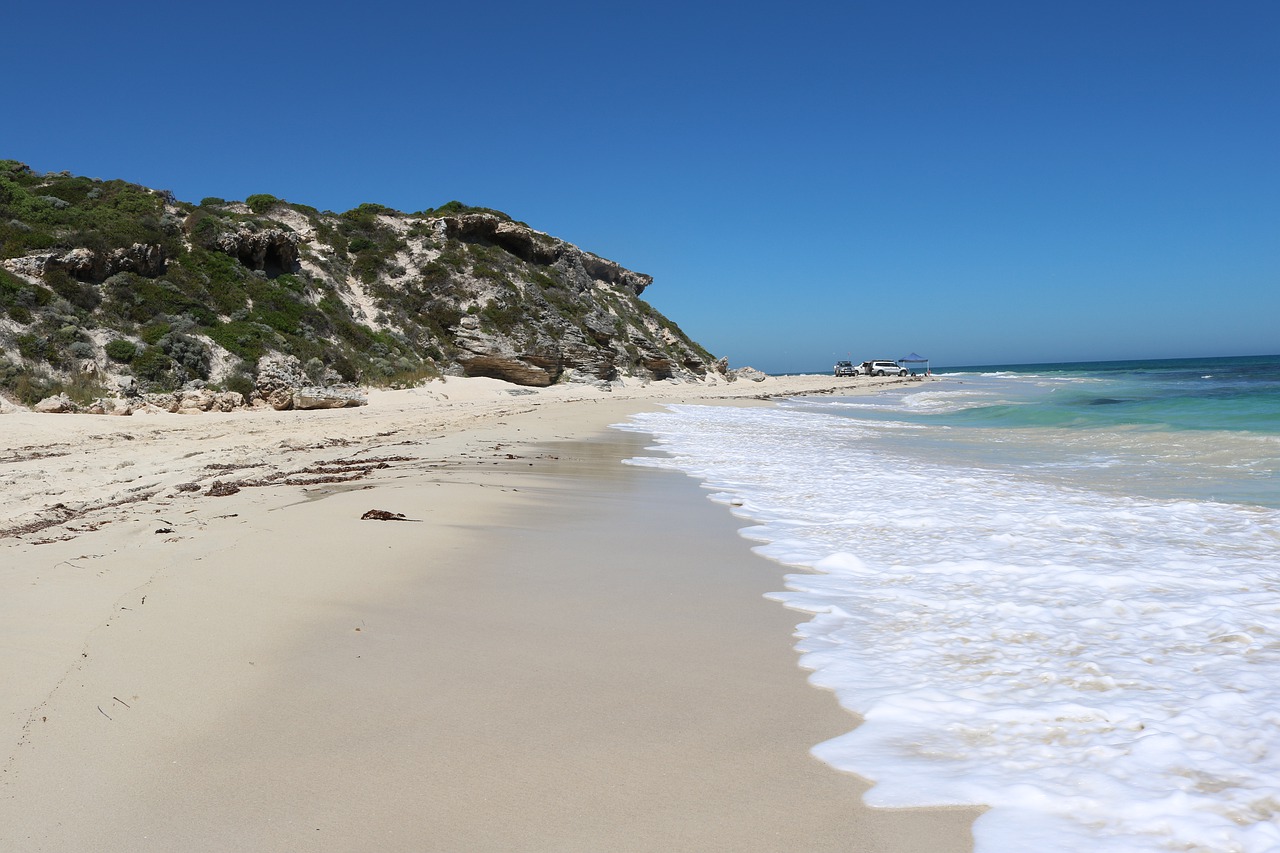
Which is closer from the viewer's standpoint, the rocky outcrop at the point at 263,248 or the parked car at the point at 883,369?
the rocky outcrop at the point at 263,248

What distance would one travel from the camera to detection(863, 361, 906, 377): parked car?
71.8 m

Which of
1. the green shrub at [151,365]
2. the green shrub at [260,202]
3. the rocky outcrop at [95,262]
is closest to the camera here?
the green shrub at [151,365]

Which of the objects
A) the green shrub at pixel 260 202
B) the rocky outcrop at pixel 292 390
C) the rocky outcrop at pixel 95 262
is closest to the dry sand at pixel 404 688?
the rocky outcrop at pixel 292 390

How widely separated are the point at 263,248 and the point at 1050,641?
90.5 ft

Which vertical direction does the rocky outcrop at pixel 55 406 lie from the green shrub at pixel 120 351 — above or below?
below

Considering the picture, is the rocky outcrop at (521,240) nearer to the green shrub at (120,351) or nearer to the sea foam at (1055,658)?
the green shrub at (120,351)

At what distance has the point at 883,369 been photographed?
71812mm

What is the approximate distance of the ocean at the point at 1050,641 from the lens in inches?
84.8

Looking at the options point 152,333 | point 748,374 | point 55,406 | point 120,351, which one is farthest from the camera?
point 748,374

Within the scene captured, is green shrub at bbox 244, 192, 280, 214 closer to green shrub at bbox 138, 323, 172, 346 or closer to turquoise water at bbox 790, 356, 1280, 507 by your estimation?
green shrub at bbox 138, 323, 172, 346

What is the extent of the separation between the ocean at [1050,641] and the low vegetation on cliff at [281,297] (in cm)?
1535

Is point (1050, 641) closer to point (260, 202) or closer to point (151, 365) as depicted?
point (151, 365)

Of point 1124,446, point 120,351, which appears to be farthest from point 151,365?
point 1124,446

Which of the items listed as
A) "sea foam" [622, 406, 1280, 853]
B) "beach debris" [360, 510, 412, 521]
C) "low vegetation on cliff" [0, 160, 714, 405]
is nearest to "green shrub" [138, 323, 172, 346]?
"low vegetation on cliff" [0, 160, 714, 405]
